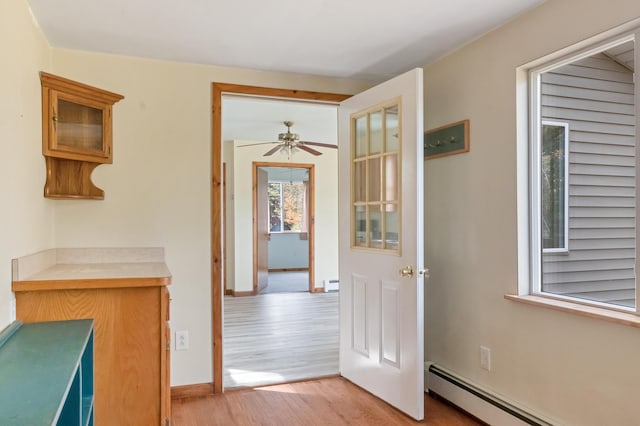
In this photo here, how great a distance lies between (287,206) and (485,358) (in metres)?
7.88

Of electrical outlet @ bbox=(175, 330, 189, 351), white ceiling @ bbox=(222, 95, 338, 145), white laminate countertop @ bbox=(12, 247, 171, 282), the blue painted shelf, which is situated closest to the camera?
the blue painted shelf

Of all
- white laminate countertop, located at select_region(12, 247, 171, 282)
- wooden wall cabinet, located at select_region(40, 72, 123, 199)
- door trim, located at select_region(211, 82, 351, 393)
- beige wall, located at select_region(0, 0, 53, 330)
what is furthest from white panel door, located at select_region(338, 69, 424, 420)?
beige wall, located at select_region(0, 0, 53, 330)

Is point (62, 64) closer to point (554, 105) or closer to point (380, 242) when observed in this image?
point (380, 242)

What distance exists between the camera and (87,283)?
1943 millimetres

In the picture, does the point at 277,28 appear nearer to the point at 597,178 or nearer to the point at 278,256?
the point at 597,178

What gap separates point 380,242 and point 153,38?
180 cm

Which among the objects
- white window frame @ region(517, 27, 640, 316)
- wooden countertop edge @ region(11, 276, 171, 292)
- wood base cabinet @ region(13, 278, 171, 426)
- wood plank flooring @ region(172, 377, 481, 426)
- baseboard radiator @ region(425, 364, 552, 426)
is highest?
white window frame @ region(517, 27, 640, 316)

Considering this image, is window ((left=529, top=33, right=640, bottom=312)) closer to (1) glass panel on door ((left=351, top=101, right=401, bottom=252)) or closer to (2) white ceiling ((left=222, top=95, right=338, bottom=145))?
(1) glass panel on door ((left=351, top=101, right=401, bottom=252))

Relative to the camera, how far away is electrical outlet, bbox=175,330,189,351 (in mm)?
2926

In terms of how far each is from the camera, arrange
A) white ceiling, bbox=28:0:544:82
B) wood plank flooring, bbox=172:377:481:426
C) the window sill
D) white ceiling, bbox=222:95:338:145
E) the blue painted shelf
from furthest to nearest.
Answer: white ceiling, bbox=222:95:338:145, wood plank flooring, bbox=172:377:481:426, white ceiling, bbox=28:0:544:82, the window sill, the blue painted shelf

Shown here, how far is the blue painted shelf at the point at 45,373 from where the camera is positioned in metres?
1.01

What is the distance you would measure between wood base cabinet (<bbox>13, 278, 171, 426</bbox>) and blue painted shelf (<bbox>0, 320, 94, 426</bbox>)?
10cm

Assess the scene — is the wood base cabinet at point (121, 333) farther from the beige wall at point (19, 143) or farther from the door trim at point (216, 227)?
the door trim at point (216, 227)

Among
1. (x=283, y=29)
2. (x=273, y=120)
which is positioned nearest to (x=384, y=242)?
(x=283, y=29)
